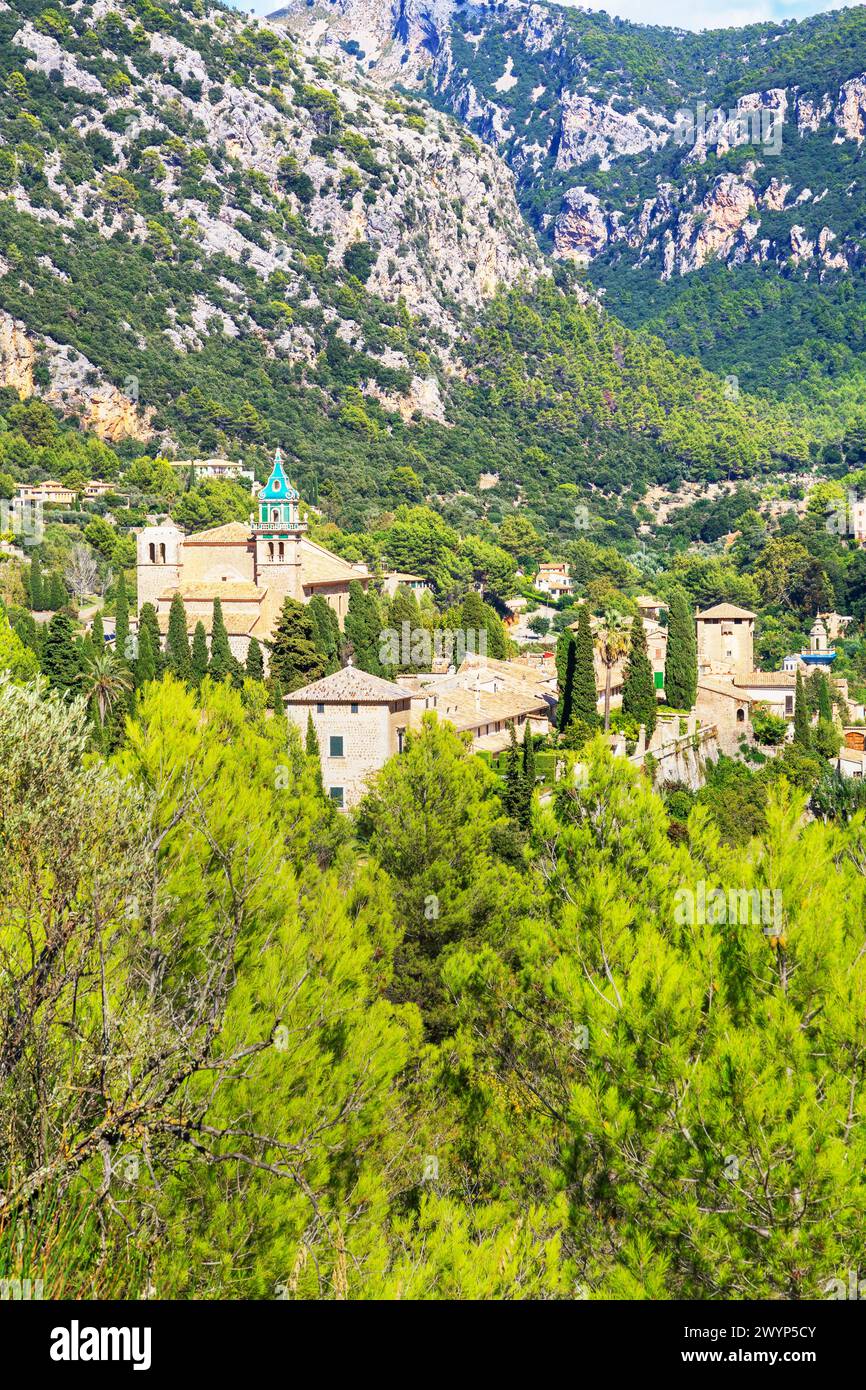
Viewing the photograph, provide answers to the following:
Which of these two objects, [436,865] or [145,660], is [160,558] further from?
[436,865]

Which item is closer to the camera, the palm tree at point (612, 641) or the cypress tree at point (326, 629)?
the palm tree at point (612, 641)

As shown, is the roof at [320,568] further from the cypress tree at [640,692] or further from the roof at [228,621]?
the cypress tree at [640,692]

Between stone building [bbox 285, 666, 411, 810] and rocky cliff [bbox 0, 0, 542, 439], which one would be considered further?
rocky cliff [bbox 0, 0, 542, 439]

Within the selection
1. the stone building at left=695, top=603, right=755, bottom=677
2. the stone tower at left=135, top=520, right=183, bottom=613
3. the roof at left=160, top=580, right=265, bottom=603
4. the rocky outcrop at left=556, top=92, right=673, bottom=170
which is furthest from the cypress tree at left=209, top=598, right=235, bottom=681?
the rocky outcrop at left=556, top=92, right=673, bottom=170

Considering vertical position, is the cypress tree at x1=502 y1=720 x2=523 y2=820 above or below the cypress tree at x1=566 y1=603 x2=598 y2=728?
below

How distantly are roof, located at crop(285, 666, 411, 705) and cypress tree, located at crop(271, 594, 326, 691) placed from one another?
14.5 ft

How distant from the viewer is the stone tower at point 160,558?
2117 inches

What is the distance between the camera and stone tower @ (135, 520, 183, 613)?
53.8m

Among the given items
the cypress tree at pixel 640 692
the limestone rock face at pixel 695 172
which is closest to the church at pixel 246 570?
the cypress tree at pixel 640 692

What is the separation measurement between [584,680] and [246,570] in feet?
52.8

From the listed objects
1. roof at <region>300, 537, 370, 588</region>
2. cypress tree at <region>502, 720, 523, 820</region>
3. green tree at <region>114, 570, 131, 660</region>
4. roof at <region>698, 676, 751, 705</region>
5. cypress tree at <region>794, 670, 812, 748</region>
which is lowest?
cypress tree at <region>502, 720, 523, 820</region>

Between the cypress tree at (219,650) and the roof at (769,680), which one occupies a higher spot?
the cypress tree at (219,650)

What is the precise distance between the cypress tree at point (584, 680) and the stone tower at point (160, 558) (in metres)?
17.9

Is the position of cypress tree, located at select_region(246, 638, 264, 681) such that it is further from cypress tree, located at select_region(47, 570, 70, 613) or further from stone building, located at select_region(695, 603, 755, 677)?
stone building, located at select_region(695, 603, 755, 677)
